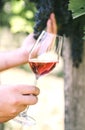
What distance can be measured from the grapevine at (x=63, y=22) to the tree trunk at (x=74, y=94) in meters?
0.10

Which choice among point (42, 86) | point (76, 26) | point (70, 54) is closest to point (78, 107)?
point (70, 54)

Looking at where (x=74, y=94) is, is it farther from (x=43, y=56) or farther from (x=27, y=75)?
(x=27, y=75)

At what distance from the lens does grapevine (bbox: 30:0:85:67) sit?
2004 millimetres

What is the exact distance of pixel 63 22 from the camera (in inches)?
80.7

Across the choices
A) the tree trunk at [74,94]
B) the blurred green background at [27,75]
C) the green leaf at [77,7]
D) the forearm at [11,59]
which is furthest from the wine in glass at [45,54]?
the forearm at [11,59]

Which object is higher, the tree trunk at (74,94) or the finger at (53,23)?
the finger at (53,23)

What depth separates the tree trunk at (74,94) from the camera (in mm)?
2366

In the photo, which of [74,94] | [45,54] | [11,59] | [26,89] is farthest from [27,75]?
[26,89]

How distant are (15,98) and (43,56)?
0.26 m

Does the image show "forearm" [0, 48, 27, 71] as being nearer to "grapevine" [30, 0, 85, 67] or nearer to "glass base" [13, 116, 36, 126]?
"grapevine" [30, 0, 85, 67]

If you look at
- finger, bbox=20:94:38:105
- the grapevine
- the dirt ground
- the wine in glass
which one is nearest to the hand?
finger, bbox=20:94:38:105

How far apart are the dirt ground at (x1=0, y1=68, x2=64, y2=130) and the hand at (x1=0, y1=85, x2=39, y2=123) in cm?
138

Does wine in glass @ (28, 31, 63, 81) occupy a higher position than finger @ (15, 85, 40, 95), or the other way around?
wine in glass @ (28, 31, 63, 81)

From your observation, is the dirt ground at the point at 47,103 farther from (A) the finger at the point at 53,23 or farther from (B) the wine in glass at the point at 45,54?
(B) the wine in glass at the point at 45,54
